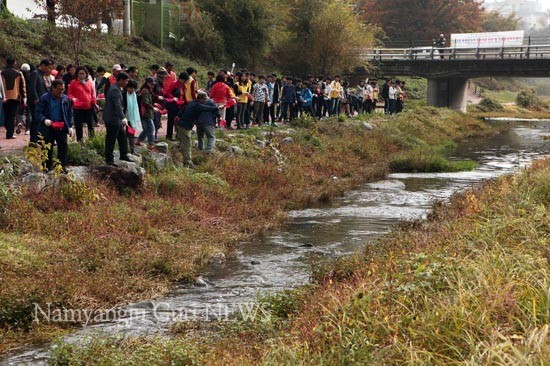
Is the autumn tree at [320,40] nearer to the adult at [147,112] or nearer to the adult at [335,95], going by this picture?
the adult at [335,95]

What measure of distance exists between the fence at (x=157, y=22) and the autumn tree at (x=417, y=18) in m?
37.7

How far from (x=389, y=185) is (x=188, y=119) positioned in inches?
236

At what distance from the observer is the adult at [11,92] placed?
50.7 ft

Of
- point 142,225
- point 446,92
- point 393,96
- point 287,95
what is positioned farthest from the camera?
point 446,92

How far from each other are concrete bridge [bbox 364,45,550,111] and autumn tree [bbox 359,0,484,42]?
21379 millimetres

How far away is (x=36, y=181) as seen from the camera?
11.9m

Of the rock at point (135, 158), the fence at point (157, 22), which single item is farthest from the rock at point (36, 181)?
the fence at point (157, 22)

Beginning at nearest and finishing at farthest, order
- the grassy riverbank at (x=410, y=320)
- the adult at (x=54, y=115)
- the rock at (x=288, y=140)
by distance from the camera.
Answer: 1. the grassy riverbank at (x=410, y=320)
2. the adult at (x=54, y=115)
3. the rock at (x=288, y=140)

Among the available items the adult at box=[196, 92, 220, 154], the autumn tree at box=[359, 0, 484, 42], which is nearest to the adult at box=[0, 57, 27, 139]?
the adult at box=[196, 92, 220, 154]

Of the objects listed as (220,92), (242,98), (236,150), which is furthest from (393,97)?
(236,150)

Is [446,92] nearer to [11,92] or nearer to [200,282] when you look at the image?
[11,92]

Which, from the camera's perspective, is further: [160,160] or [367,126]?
[367,126]

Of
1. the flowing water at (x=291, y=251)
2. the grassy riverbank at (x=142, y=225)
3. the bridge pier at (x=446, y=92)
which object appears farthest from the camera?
the bridge pier at (x=446, y=92)

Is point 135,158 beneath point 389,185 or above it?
above
